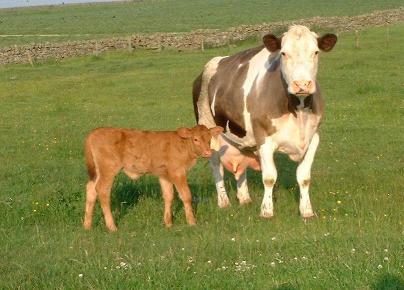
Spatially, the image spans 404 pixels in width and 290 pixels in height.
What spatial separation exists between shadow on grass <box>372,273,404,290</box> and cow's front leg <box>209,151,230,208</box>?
5011mm

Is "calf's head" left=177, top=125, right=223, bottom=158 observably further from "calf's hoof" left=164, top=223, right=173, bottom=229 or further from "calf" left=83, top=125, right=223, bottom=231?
"calf's hoof" left=164, top=223, right=173, bottom=229

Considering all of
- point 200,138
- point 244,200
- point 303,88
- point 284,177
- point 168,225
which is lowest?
point 284,177

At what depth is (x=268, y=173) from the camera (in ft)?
32.1

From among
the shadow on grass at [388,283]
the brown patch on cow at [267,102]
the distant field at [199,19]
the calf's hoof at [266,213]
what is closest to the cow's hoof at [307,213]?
the calf's hoof at [266,213]

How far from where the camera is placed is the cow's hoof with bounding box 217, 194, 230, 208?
10633mm

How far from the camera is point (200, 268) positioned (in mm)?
6402

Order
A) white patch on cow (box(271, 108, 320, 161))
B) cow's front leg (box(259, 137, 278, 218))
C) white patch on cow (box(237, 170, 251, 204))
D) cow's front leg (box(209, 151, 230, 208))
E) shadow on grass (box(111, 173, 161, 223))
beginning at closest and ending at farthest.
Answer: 1. white patch on cow (box(271, 108, 320, 161))
2. cow's front leg (box(259, 137, 278, 218))
3. shadow on grass (box(111, 173, 161, 223))
4. cow's front leg (box(209, 151, 230, 208))
5. white patch on cow (box(237, 170, 251, 204))

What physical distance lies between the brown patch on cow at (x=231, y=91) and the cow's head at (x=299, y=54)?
1094 millimetres

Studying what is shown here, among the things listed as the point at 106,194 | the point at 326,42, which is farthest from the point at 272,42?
the point at 106,194

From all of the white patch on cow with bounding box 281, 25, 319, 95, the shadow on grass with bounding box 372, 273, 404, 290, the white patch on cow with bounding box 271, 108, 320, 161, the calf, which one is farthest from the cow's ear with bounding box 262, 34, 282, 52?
the shadow on grass with bounding box 372, 273, 404, 290

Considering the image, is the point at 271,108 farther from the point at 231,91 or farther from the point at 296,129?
the point at 231,91

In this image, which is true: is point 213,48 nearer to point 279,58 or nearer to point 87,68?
point 87,68

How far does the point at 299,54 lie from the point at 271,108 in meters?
0.83

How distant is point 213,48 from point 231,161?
34.8 m
